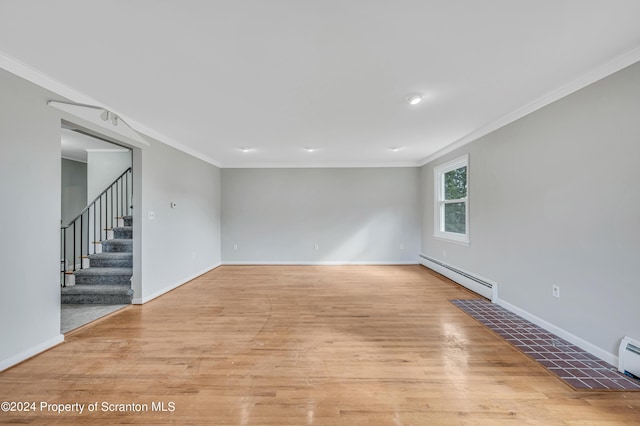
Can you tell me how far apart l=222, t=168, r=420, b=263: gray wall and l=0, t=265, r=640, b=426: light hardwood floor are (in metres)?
2.70

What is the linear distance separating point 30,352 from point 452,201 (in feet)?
18.6

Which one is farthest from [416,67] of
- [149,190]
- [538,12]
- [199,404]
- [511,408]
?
[149,190]

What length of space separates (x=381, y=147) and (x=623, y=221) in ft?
10.2

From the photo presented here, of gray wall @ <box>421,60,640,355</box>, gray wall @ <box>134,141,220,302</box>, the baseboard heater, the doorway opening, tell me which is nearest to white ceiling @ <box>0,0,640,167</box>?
gray wall @ <box>421,60,640,355</box>

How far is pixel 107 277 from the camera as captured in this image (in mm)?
3719

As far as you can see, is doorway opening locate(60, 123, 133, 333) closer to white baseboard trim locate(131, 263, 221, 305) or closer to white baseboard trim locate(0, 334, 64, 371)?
white baseboard trim locate(131, 263, 221, 305)

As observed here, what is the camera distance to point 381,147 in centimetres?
450

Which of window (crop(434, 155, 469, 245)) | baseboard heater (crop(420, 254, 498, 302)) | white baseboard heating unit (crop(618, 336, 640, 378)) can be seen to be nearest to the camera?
white baseboard heating unit (crop(618, 336, 640, 378))

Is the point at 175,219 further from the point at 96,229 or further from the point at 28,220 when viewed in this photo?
the point at 96,229

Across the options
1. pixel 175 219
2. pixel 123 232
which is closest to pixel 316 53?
pixel 175 219

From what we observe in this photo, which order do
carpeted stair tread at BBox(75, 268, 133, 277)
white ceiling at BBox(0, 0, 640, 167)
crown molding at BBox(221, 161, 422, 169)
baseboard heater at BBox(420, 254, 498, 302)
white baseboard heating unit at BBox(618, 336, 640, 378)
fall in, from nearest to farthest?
white ceiling at BBox(0, 0, 640, 167), white baseboard heating unit at BBox(618, 336, 640, 378), baseboard heater at BBox(420, 254, 498, 302), carpeted stair tread at BBox(75, 268, 133, 277), crown molding at BBox(221, 161, 422, 169)

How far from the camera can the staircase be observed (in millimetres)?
3398

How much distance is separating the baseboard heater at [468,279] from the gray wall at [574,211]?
0.35ft

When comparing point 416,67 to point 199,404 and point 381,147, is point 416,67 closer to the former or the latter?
point 381,147
